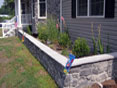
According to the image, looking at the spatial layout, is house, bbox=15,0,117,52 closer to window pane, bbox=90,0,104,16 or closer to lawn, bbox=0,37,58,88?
window pane, bbox=90,0,104,16

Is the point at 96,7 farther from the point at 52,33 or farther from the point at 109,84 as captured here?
the point at 109,84

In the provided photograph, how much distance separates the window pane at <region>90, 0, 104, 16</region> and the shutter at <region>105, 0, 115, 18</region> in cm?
50

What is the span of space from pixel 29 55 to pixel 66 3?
2.96 metres

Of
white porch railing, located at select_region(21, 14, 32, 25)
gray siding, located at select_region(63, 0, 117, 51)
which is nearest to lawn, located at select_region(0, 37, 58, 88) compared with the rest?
gray siding, located at select_region(63, 0, 117, 51)

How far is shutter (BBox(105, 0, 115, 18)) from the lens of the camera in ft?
15.3

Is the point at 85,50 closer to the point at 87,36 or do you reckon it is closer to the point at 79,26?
the point at 87,36

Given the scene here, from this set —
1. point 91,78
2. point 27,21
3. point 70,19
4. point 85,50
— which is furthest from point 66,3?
point 27,21

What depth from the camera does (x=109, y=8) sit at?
15.5ft

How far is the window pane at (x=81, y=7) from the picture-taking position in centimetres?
619

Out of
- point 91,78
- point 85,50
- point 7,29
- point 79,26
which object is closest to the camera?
point 91,78

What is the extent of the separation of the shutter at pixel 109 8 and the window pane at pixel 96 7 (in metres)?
0.50

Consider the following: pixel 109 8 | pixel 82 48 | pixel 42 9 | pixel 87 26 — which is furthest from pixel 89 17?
pixel 42 9

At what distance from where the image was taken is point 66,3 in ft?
25.1

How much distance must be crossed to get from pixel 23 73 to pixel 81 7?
11.2 feet
